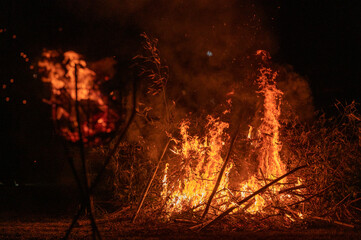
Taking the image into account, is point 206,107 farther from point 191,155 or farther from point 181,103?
point 191,155

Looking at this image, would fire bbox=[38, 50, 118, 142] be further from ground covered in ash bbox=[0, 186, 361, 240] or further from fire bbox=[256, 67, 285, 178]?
fire bbox=[256, 67, 285, 178]

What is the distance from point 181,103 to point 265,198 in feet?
12.2

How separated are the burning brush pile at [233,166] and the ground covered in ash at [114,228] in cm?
23

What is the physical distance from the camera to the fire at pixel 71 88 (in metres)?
6.84

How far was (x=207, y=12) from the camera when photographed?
8992 millimetres

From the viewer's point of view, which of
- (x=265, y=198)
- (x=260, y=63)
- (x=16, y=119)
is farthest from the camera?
(x=16, y=119)

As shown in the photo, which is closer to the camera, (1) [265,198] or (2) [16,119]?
(1) [265,198]

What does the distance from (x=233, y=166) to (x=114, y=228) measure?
2954 millimetres

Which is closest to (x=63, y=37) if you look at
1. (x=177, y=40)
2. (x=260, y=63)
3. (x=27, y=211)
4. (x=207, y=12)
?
(x=177, y=40)

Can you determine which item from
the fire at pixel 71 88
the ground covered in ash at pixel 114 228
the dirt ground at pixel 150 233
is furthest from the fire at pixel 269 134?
the fire at pixel 71 88

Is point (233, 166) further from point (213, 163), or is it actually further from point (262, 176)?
point (262, 176)

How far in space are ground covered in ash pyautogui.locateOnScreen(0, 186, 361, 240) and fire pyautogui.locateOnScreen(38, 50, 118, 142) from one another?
1652 millimetres

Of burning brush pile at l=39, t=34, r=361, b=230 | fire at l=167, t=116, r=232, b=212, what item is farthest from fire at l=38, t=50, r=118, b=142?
fire at l=167, t=116, r=232, b=212

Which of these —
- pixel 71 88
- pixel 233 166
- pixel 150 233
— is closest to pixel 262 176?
pixel 233 166
